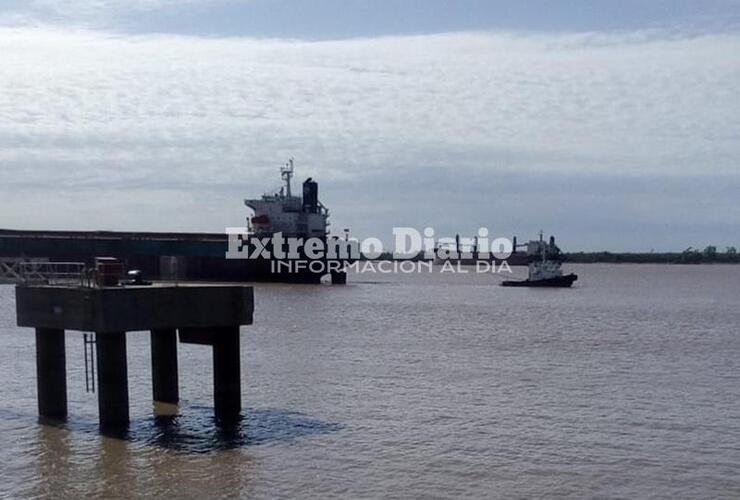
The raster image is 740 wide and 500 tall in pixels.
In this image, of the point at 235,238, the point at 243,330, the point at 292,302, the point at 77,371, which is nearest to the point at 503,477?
the point at 77,371

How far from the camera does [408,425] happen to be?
890 inches

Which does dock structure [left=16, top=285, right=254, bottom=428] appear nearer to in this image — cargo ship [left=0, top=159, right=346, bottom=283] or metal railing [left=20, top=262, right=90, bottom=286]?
metal railing [left=20, top=262, right=90, bottom=286]

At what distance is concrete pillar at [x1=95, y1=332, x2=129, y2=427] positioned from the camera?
66.7ft

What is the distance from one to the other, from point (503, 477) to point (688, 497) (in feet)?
10.4

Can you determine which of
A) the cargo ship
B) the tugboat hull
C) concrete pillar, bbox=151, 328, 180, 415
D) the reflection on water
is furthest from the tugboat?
concrete pillar, bbox=151, 328, 180, 415

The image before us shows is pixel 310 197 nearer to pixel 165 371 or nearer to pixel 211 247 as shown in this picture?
pixel 211 247

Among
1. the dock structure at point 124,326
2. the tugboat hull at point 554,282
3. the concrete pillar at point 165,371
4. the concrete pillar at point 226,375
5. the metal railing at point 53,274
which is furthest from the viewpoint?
the tugboat hull at point 554,282

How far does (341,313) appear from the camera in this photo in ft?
210

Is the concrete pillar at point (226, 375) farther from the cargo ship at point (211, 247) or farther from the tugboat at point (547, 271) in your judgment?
the tugboat at point (547, 271)

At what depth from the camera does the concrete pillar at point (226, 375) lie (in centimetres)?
2217

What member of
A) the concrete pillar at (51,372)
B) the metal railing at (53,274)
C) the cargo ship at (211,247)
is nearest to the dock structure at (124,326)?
the concrete pillar at (51,372)

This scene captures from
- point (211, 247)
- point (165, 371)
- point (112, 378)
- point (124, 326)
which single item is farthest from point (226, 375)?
point (211, 247)

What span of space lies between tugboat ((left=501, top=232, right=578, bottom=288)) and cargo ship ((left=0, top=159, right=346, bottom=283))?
68.3ft

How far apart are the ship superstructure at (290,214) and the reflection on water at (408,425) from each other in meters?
56.7
